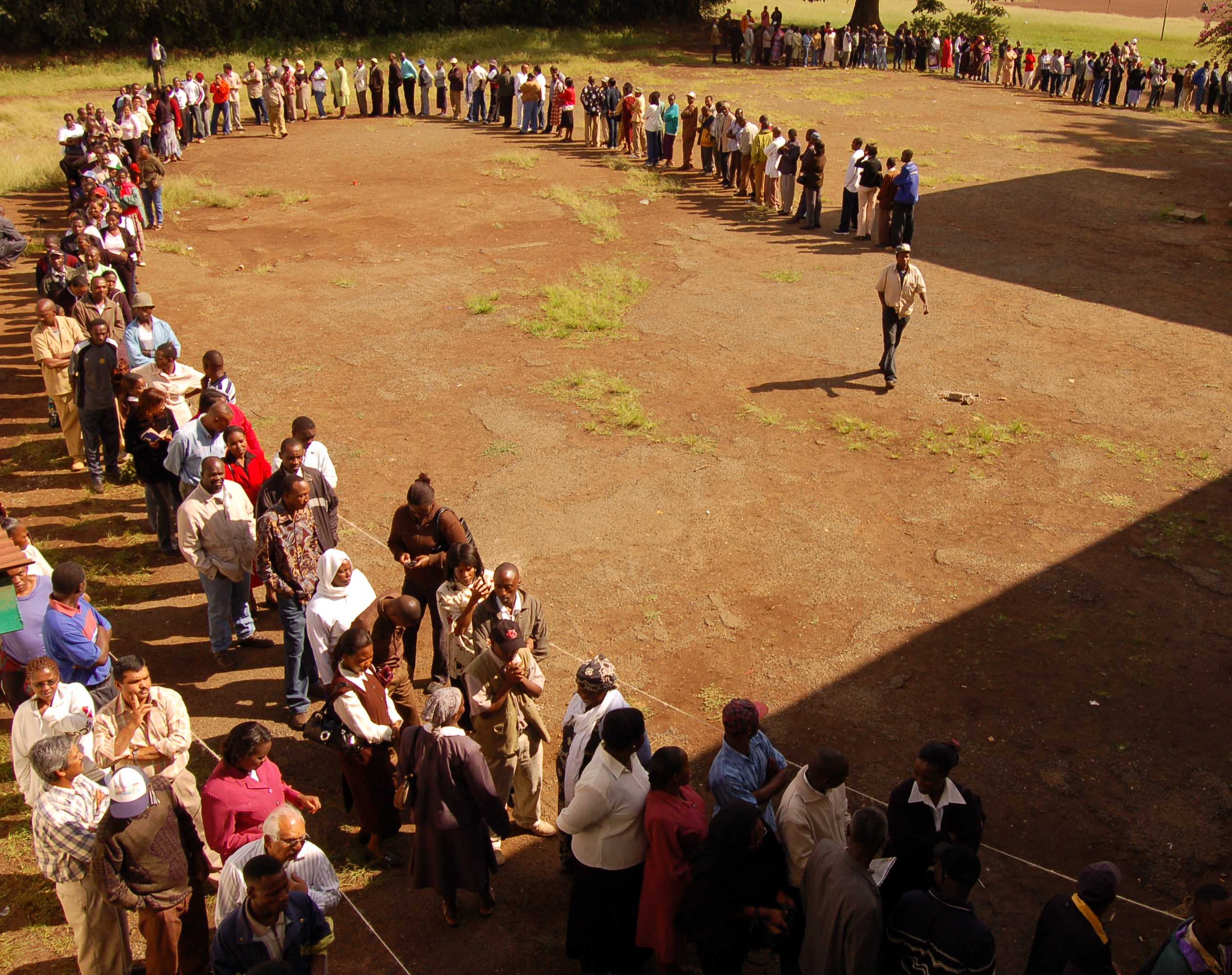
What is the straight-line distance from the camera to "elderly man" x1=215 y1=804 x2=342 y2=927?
178 inches

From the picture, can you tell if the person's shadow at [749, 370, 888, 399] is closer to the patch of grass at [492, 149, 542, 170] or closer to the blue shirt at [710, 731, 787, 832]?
the blue shirt at [710, 731, 787, 832]

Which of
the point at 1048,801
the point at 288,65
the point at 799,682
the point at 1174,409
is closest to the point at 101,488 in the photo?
the point at 799,682

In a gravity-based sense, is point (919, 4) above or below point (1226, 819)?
above

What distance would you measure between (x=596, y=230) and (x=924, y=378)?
8054mm

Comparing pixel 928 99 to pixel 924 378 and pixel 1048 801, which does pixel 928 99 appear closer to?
pixel 924 378

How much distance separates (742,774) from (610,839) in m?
0.77

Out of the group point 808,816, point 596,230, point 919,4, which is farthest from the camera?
point 919,4

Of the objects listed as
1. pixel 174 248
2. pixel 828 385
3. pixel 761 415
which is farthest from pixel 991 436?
pixel 174 248

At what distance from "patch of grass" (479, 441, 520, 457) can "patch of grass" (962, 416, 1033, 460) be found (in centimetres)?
507

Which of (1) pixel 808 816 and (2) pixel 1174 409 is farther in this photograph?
(2) pixel 1174 409

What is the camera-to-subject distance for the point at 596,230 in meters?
19.0

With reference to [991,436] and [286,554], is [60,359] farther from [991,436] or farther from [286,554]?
[991,436]

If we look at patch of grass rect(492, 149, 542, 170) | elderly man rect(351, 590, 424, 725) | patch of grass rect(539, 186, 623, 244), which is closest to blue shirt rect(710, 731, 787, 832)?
elderly man rect(351, 590, 424, 725)

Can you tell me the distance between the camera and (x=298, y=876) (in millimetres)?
4664
